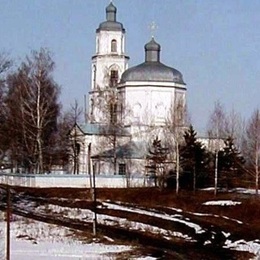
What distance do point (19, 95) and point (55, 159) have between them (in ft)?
20.5

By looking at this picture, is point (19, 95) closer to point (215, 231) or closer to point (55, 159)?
point (55, 159)

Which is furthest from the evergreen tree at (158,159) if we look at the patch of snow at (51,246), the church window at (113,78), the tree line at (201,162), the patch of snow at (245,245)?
the patch of snow at (245,245)

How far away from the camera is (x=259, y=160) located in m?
36.1

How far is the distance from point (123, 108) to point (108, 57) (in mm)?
4922

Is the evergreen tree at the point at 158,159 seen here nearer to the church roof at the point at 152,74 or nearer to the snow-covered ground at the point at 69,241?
the church roof at the point at 152,74

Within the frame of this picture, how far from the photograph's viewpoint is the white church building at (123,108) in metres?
41.0

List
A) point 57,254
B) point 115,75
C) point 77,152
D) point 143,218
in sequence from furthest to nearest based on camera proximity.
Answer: point 115,75 < point 77,152 < point 143,218 < point 57,254

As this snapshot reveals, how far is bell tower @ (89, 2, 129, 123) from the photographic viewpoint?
4775cm

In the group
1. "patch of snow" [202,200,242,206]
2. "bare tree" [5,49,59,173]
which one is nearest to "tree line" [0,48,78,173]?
"bare tree" [5,49,59,173]

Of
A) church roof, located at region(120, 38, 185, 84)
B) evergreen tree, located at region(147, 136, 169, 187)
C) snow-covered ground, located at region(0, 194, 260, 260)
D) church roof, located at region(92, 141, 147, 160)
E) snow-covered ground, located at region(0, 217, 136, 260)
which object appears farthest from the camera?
church roof, located at region(120, 38, 185, 84)

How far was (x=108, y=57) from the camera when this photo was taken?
47.7 meters

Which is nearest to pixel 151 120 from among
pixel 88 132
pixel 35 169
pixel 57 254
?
pixel 88 132

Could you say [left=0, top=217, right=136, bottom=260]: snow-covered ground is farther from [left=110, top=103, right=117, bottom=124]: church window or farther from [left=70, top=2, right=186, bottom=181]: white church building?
[left=110, top=103, right=117, bottom=124]: church window

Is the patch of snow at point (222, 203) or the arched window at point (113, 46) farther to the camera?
the arched window at point (113, 46)
